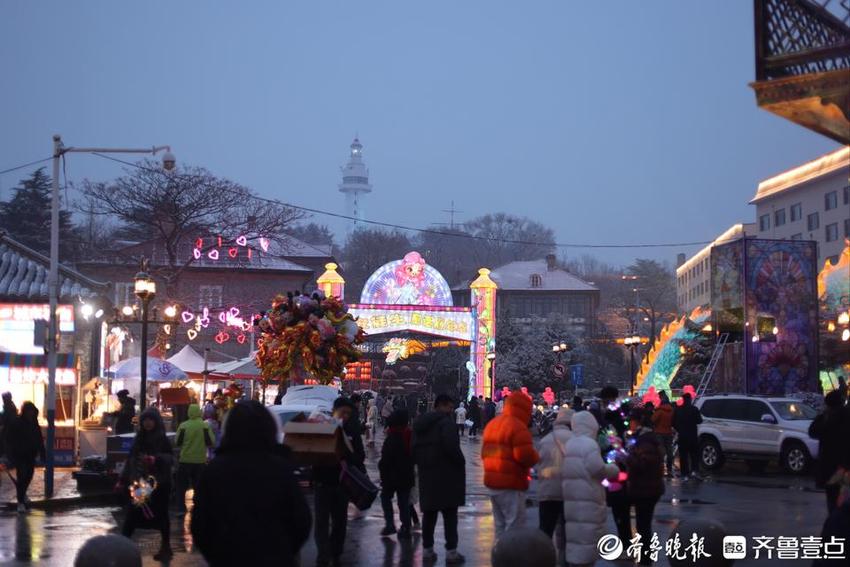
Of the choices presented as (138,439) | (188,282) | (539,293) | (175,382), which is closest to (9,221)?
(188,282)

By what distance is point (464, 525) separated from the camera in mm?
16625

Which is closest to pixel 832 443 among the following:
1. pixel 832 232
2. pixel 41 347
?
pixel 41 347

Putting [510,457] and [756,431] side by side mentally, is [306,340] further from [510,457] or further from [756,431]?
[510,457]

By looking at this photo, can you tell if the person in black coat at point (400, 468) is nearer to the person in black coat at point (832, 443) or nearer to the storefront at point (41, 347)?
the person in black coat at point (832, 443)

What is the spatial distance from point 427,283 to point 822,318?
18.8m

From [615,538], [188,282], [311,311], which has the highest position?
[188,282]

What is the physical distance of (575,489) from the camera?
11.1 meters

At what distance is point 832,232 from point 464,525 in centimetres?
6125

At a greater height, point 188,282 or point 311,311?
point 188,282

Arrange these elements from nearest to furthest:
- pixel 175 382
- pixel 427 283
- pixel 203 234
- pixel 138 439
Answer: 1. pixel 138 439
2. pixel 175 382
3. pixel 203 234
4. pixel 427 283

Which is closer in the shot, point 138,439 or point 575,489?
point 575,489

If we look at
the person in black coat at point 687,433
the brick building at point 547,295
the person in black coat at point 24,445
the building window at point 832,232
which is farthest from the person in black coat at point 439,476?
the brick building at point 547,295

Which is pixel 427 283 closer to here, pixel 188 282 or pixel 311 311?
pixel 188 282

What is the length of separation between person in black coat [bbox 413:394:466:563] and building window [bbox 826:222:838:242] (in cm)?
6381
